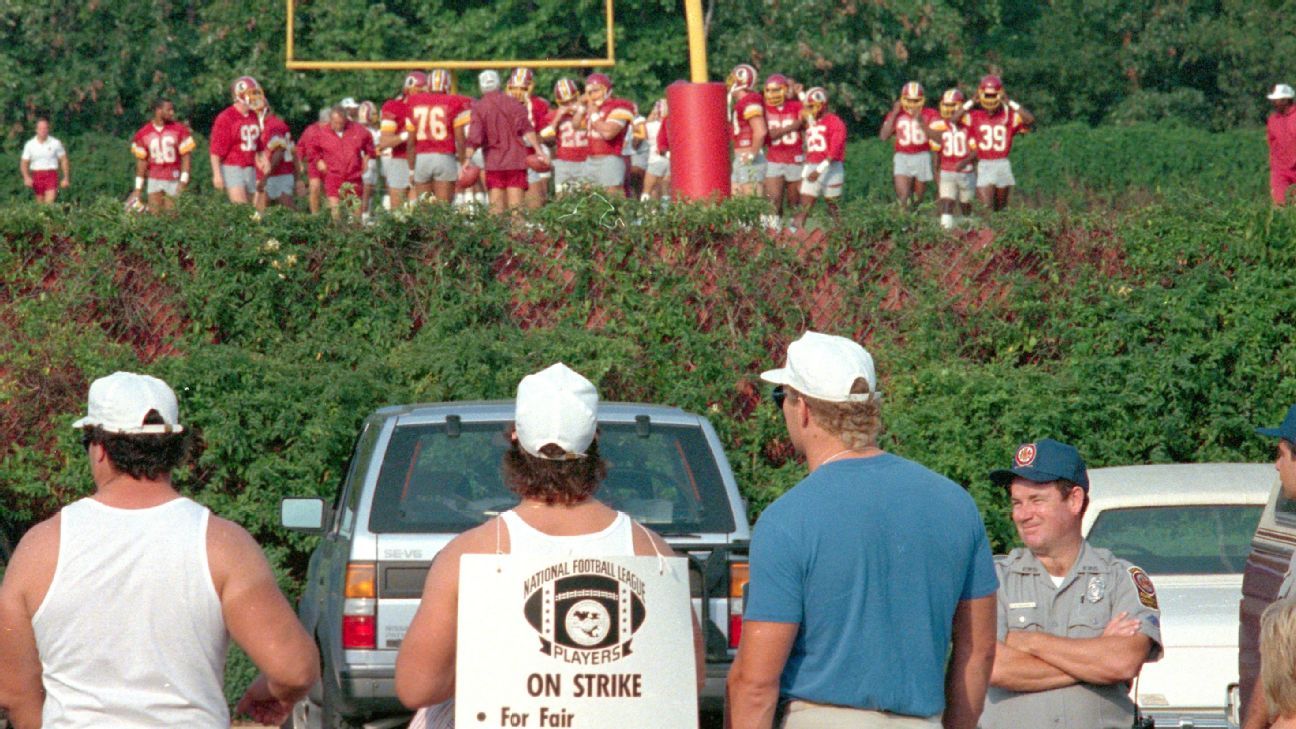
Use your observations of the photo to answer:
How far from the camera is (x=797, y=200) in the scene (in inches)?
884

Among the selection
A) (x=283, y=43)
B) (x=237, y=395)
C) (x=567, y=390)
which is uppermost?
(x=283, y=43)

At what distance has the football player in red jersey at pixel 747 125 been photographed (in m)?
21.0

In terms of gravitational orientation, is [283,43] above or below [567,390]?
above

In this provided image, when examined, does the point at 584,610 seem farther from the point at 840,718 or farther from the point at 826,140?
the point at 826,140

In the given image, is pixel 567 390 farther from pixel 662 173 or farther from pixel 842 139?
pixel 662 173

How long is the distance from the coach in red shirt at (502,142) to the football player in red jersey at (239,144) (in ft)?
11.4

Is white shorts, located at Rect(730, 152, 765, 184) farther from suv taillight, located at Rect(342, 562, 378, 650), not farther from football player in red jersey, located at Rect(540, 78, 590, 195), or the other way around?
suv taillight, located at Rect(342, 562, 378, 650)

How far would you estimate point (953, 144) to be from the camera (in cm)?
2266

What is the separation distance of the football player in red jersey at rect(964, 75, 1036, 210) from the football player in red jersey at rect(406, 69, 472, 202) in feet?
20.4

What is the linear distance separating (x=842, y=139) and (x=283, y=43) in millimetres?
22772

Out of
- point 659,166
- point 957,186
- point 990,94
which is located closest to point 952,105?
point 990,94

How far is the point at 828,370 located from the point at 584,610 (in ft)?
2.74

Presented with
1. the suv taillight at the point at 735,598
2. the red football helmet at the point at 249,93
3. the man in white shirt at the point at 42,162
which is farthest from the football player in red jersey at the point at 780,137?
the suv taillight at the point at 735,598

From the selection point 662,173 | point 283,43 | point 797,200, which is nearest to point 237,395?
point 797,200
